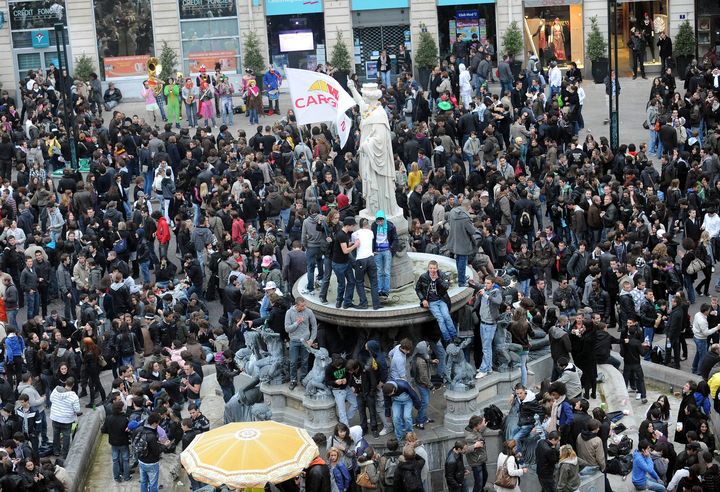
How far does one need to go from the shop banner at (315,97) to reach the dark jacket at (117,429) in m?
6.46

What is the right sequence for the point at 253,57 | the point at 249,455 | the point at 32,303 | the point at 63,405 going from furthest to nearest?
the point at 253,57
the point at 32,303
the point at 63,405
the point at 249,455

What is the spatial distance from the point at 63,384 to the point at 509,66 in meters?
24.5

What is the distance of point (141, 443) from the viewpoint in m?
23.4

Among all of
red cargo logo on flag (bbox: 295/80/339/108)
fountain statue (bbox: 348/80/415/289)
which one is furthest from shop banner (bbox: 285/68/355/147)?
fountain statue (bbox: 348/80/415/289)

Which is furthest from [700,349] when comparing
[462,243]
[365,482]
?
[365,482]

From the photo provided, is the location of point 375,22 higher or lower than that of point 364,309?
higher

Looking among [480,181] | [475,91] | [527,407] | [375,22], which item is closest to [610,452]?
[527,407]

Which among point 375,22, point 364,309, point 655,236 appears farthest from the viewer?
point 375,22

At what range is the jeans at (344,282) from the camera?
25016 mm

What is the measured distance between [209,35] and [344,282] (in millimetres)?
29881

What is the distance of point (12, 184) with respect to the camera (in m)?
36.8

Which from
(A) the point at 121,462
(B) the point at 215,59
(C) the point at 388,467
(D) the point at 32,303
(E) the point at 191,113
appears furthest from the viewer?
(B) the point at 215,59

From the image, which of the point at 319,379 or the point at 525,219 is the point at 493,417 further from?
the point at 525,219

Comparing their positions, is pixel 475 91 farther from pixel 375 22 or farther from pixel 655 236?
pixel 655 236
